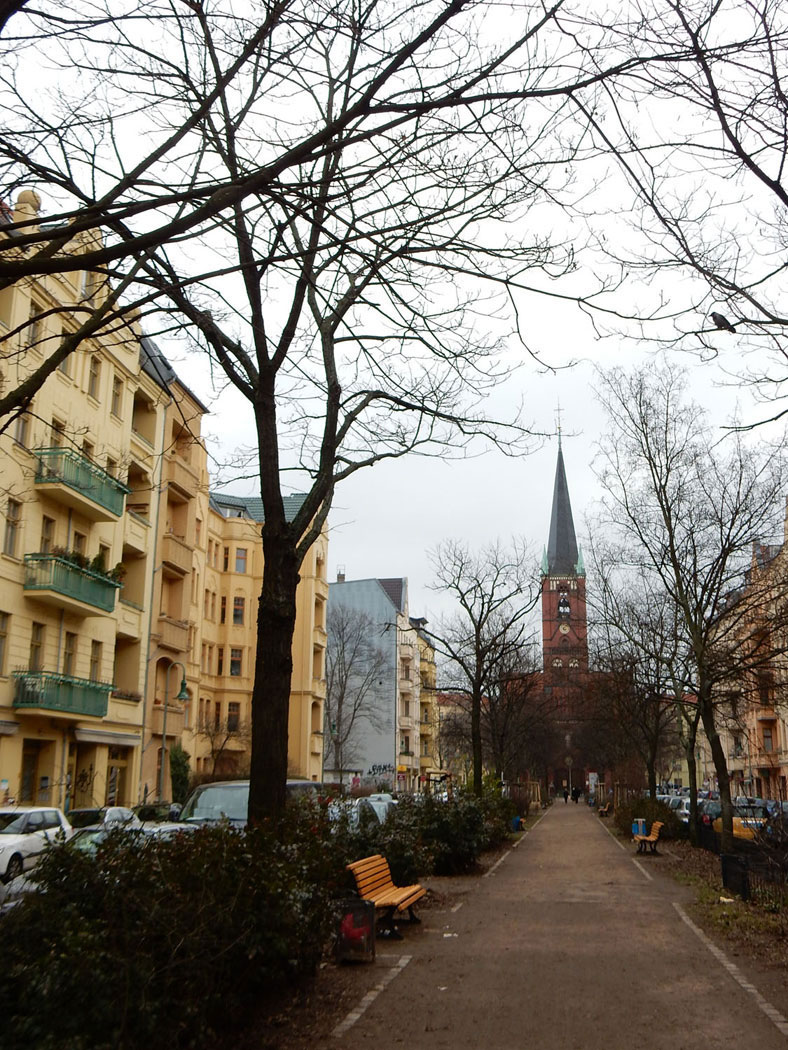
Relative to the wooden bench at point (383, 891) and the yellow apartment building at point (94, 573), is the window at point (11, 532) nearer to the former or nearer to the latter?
the yellow apartment building at point (94, 573)

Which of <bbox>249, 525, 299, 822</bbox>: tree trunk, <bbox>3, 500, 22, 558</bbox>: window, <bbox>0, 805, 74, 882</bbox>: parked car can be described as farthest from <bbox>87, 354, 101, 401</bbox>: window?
<bbox>249, 525, 299, 822</bbox>: tree trunk

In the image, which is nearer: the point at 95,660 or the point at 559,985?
the point at 559,985

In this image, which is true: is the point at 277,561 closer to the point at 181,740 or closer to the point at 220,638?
the point at 181,740

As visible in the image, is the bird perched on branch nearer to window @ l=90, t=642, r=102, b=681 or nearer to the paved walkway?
Result: the paved walkway

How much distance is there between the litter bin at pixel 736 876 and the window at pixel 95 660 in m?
20.7

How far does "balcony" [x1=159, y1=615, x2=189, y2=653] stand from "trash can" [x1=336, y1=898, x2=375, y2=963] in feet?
93.2

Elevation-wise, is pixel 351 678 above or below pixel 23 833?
above

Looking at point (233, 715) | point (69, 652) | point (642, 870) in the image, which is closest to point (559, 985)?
point (642, 870)

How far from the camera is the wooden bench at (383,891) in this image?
11703 millimetres

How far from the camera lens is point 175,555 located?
39125 millimetres

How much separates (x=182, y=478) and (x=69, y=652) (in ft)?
35.8

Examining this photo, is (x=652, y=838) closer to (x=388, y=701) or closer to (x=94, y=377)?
(x=94, y=377)

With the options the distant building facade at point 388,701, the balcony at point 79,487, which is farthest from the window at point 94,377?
the distant building facade at point 388,701

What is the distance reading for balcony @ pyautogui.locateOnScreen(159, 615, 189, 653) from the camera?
3781cm
